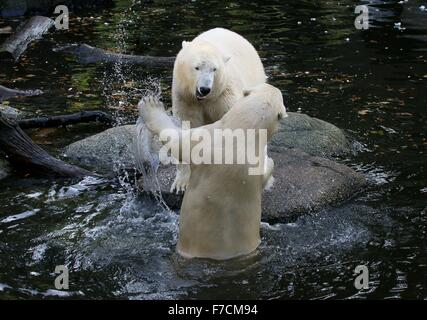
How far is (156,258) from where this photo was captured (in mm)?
5184

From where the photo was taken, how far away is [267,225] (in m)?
5.75

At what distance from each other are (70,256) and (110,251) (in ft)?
0.94

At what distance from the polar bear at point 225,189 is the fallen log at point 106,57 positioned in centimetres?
593

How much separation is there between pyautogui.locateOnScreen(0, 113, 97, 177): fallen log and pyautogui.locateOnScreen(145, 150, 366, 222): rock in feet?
2.83

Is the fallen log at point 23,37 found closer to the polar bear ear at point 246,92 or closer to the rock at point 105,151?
the rock at point 105,151

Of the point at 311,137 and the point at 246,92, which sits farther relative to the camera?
the point at 311,137

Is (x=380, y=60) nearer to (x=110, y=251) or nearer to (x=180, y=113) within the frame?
(x=180, y=113)

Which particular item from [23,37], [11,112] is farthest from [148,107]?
[23,37]

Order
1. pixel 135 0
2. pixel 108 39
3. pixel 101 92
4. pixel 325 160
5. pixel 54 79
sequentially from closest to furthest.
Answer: pixel 325 160, pixel 101 92, pixel 54 79, pixel 108 39, pixel 135 0

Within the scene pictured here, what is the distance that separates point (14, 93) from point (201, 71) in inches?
178

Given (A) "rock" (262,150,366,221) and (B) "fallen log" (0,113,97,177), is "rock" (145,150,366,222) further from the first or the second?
(B) "fallen log" (0,113,97,177)

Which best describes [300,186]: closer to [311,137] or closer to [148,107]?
[311,137]

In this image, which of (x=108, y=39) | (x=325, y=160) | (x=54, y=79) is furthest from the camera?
(x=108, y=39)

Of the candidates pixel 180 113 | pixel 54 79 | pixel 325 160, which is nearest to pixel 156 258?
pixel 180 113
